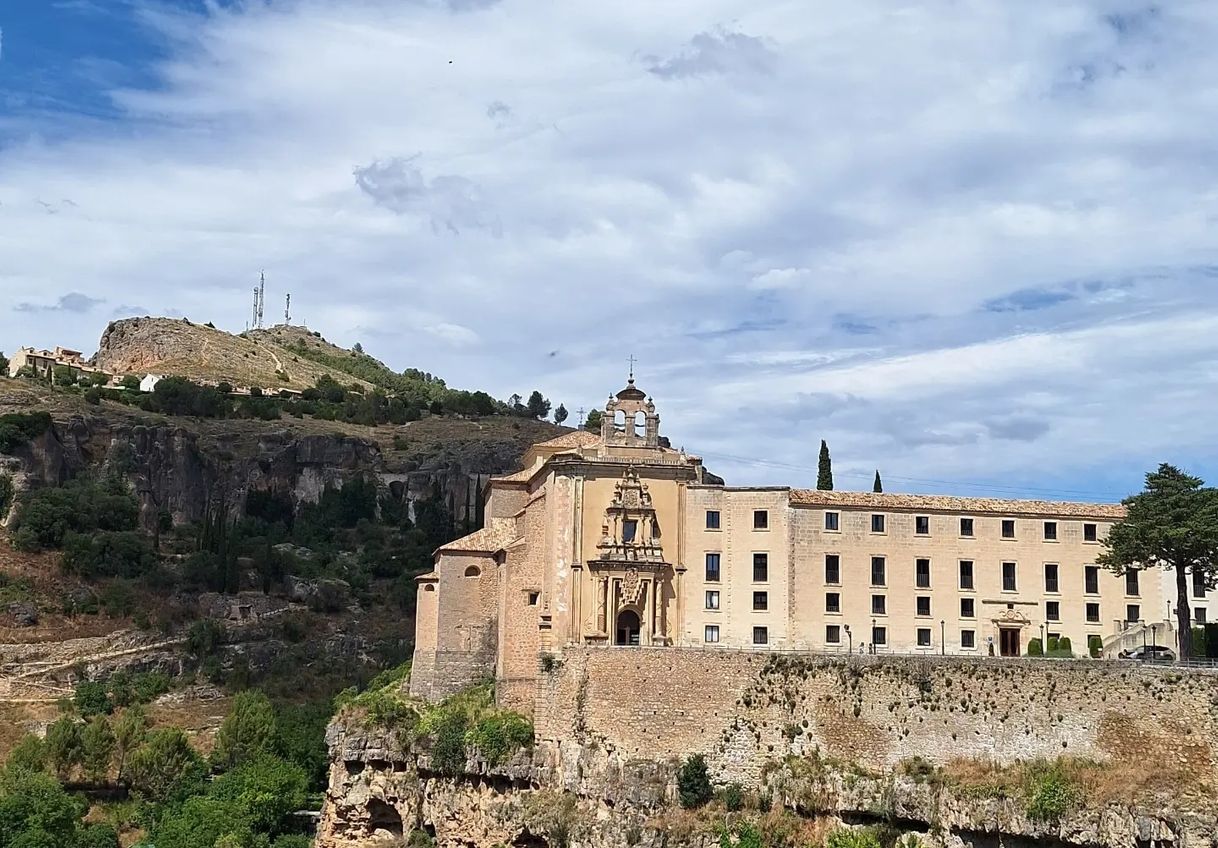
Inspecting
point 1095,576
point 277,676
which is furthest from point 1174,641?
point 277,676

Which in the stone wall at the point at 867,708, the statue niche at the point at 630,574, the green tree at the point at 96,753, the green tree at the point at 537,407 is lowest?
the green tree at the point at 96,753

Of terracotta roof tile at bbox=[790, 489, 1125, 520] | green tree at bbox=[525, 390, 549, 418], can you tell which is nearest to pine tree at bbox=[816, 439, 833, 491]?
terracotta roof tile at bbox=[790, 489, 1125, 520]

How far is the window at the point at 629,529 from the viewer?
207 ft

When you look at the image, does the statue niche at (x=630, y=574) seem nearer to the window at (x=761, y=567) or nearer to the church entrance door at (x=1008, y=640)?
the window at (x=761, y=567)

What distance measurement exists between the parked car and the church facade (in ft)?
6.25

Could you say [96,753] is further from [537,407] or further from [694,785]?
[537,407]

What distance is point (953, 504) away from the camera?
6462cm

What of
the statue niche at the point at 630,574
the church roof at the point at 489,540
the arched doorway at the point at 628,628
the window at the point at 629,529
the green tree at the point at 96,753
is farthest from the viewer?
Answer: the green tree at the point at 96,753

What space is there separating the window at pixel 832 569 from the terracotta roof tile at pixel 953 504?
→ 2242mm

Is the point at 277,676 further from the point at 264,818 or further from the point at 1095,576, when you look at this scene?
the point at 1095,576

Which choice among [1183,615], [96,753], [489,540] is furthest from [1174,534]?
[96,753]

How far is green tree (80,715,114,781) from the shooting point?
273 feet

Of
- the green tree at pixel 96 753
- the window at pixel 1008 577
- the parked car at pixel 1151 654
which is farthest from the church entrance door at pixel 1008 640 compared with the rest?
the green tree at pixel 96 753

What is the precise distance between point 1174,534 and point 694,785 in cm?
2094
